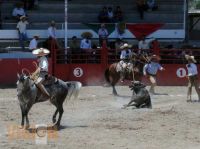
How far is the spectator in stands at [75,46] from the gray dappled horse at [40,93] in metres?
10.3

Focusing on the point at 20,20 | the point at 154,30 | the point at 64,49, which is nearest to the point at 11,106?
the point at 64,49

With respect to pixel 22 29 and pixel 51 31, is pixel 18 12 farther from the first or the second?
pixel 51 31

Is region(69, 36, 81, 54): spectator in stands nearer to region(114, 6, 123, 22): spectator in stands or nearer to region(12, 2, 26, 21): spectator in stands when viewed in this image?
region(12, 2, 26, 21): spectator in stands

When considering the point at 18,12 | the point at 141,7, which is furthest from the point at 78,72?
the point at 141,7

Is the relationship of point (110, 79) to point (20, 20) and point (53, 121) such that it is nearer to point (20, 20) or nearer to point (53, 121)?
point (20, 20)

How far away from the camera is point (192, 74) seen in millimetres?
19219

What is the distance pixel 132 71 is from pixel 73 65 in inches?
156

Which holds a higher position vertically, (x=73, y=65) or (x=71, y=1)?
(x=71, y=1)

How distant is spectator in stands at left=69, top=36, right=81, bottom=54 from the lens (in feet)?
81.2

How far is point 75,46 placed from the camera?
25.5 metres

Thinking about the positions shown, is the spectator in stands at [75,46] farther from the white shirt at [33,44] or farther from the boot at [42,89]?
the boot at [42,89]

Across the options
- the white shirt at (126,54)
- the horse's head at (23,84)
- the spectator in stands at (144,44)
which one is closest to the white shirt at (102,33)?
the spectator in stands at (144,44)

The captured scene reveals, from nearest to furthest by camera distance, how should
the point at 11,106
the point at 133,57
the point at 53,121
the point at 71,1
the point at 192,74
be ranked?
the point at 53,121, the point at 11,106, the point at 192,74, the point at 133,57, the point at 71,1

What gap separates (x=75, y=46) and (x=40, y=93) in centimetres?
1157
